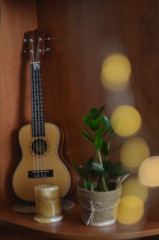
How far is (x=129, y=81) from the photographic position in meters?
1.42

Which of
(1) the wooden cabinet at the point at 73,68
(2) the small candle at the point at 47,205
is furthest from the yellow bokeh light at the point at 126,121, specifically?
(2) the small candle at the point at 47,205

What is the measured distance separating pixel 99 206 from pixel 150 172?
0.83 feet

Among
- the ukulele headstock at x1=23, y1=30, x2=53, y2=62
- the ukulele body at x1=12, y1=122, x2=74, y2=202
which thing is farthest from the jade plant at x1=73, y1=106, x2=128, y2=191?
the ukulele headstock at x1=23, y1=30, x2=53, y2=62

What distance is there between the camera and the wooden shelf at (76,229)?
1.25 meters

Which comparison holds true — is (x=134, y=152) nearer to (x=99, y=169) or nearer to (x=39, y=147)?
(x=99, y=169)

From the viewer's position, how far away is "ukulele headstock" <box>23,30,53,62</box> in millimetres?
1574

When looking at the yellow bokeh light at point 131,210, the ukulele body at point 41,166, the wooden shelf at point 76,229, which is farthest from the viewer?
the ukulele body at point 41,166

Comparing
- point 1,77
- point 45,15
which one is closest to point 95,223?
point 1,77

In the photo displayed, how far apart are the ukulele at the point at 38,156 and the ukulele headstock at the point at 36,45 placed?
38mm

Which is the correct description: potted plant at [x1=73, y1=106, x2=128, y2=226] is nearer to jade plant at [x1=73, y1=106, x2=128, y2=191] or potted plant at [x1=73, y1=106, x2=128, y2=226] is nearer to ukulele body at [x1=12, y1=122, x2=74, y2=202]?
jade plant at [x1=73, y1=106, x2=128, y2=191]

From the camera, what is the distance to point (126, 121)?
1427mm

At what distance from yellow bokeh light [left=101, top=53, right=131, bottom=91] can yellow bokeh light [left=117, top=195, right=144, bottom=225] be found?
459 millimetres

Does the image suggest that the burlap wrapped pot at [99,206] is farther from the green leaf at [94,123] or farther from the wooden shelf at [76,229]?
the green leaf at [94,123]

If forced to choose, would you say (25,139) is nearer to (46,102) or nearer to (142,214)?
(46,102)
